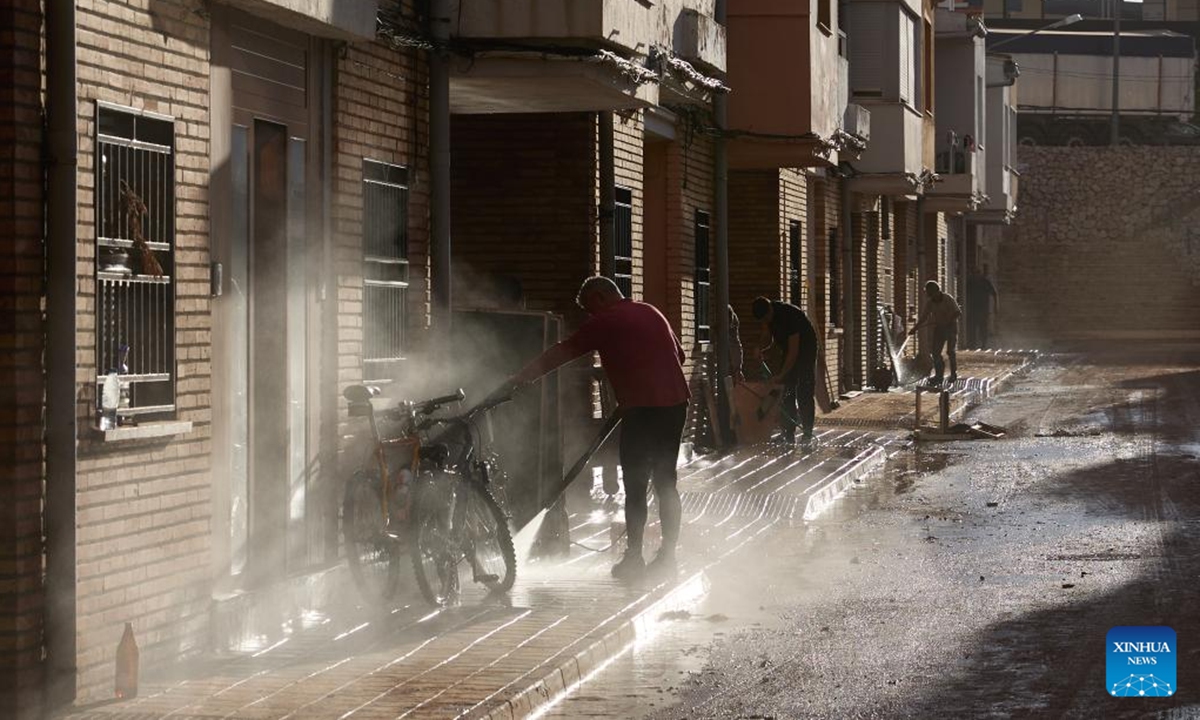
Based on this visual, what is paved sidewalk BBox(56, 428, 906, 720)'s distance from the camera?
8.13 meters

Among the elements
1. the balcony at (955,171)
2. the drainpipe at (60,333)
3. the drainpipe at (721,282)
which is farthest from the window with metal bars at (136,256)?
the balcony at (955,171)

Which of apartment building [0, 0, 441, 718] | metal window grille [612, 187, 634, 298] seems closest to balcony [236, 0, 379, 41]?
apartment building [0, 0, 441, 718]

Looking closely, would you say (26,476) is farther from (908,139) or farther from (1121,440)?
(908,139)

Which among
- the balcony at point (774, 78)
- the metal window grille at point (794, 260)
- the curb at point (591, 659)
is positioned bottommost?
the curb at point (591, 659)

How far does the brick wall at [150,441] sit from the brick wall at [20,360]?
392mm

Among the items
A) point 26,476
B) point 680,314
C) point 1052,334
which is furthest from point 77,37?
point 1052,334

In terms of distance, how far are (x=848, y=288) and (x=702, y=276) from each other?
10002mm

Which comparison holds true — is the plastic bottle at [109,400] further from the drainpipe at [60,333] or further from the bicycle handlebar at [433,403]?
the bicycle handlebar at [433,403]

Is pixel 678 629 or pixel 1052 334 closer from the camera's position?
pixel 678 629

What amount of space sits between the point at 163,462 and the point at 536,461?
152 inches

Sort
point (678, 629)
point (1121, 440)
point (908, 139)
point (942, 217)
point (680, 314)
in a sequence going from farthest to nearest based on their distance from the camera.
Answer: point (942, 217) < point (908, 139) < point (1121, 440) < point (680, 314) < point (678, 629)

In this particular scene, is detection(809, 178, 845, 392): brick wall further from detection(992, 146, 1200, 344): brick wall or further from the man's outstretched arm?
detection(992, 146, 1200, 344): brick wall

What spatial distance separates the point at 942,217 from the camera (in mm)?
49188

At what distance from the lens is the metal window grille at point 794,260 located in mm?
28172
